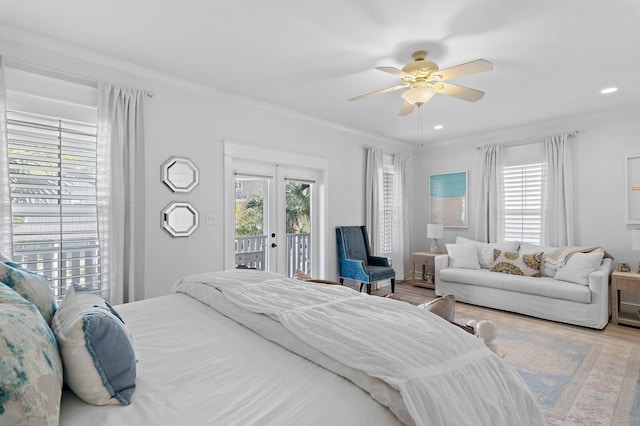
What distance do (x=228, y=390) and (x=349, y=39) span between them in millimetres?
2539

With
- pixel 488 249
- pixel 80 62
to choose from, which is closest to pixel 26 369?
pixel 80 62

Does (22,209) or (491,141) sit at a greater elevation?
(491,141)

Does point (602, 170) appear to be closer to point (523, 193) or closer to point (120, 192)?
point (523, 193)

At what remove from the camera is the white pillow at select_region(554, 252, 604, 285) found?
12.7 ft

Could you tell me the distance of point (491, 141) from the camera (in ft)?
18.0

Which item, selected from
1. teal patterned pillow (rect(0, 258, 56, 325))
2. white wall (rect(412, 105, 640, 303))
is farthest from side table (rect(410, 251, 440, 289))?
teal patterned pillow (rect(0, 258, 56, 325))

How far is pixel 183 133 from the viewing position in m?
3.46

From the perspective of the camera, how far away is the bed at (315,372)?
96 cm

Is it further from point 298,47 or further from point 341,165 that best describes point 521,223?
point 298,47

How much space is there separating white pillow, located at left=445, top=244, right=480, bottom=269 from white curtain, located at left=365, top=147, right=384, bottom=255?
117cm


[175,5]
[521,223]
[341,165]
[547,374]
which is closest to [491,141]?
[521,223]

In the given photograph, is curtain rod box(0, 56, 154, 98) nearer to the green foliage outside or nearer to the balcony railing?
the green foliage outside

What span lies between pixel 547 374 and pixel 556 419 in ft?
2.13

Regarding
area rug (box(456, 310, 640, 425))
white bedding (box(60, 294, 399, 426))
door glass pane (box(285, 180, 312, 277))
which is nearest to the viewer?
white bedding (box(60, 294, 399, 426))
